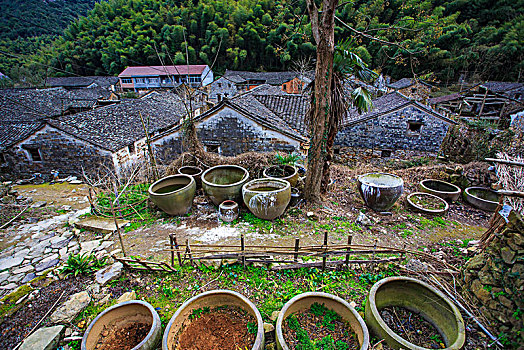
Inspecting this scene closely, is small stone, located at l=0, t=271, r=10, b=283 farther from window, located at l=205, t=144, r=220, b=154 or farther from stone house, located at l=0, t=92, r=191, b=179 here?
window, located at l=205, t=144, r=220, b=154

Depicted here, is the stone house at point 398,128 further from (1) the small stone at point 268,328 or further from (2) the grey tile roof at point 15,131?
(2) the grey tile roof at point 15,131

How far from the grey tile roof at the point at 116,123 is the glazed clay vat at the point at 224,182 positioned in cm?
552

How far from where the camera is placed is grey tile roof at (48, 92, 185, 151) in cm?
1070

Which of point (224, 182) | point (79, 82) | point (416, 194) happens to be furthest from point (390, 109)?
point (79, 82)

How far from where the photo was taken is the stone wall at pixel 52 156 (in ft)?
32.7

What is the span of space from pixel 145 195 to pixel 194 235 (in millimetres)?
2745

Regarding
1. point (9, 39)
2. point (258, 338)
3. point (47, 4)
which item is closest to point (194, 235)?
point (258, 338)

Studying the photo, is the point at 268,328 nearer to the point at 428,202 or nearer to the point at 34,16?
the point at 428,202

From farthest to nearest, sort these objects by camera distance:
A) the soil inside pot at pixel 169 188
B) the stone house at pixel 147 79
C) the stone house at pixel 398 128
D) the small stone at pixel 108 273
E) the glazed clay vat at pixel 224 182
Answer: the stone house at pixel 147 79
the stone house at pixel 398 128
the soil inside pot at pixel 169 188
the glazed clay vat at pixel 224 182
the small stone at pixel 108 273

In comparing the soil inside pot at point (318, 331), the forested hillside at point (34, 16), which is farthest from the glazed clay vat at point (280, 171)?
Answer: the forested hillside at point (34, 16)

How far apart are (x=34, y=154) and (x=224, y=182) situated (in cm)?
962

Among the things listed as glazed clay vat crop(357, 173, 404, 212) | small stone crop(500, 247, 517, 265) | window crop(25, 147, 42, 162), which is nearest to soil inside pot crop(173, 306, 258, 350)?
small stone crop(500, 247, 517, 265)

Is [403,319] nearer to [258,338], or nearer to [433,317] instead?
[433,317]

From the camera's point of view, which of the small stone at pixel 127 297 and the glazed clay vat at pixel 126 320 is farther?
the small stone at pixel 127 297
